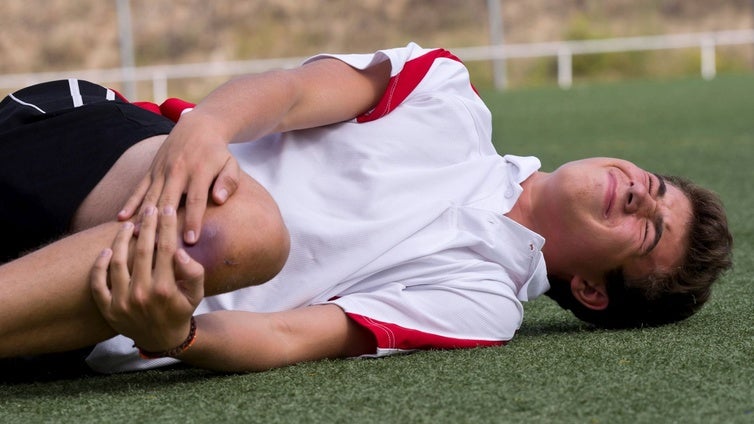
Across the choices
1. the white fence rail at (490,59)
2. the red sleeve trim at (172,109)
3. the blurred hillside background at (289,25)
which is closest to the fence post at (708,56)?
the white fence rail at (490,59)

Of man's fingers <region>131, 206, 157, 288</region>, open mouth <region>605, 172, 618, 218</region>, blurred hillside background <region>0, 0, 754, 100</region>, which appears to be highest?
man's fingers <region>131, 206, 157, 288</region>

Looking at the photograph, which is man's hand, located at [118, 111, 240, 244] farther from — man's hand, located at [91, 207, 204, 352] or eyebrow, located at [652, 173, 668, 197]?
eyebrow, located at [652, 173, 668, 197]

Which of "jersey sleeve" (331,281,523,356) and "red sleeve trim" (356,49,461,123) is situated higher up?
"red sleeve trim" (356,49,461,123)

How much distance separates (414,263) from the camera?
1.92 meters

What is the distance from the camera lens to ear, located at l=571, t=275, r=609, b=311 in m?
2.19

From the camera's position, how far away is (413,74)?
2.11m

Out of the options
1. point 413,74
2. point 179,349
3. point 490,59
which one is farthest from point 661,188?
point 490,59

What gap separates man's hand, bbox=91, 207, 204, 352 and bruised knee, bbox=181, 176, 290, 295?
47 millimetres

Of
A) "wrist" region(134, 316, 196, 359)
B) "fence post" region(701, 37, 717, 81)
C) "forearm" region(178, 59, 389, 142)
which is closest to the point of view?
"wrist" region(134, 316, 196, 359)

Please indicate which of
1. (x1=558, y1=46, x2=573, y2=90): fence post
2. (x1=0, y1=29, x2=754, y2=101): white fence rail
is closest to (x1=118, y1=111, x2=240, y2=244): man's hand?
(x1=0, y1=29, x2=754, y2=101): white fence rail

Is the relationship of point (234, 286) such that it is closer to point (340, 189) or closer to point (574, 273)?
point (340, 189)

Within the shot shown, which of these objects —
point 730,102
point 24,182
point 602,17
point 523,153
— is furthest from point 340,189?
point 602,17

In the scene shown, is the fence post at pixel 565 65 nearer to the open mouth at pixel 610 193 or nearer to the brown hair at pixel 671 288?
the brown hair at pixel 671 288

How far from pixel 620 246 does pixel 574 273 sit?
11 cm
